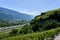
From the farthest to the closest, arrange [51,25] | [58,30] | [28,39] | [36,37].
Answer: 1. [51,25]
2. [58,30]
3. [36,37]
4. [28,39]

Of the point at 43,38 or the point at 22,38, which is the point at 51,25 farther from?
the point at 22,38

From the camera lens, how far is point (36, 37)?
29453mm

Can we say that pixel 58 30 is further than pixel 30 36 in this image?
Yes

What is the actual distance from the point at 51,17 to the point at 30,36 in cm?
5206

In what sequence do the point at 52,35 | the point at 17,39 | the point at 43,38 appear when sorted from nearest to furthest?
the point at 17,39
the point at 43,38
the point at 52,35

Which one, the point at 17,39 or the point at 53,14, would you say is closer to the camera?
the point at 17,39

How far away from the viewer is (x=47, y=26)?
59.6 m

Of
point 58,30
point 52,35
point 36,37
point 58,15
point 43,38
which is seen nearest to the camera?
point 36,37

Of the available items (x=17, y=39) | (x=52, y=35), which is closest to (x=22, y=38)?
(x=17, y=39)

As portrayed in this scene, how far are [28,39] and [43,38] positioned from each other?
542 cm

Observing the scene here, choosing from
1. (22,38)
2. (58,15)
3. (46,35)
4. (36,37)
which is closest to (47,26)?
(58,15)

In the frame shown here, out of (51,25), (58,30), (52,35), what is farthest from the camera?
(51,25)

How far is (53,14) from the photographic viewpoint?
263 ft

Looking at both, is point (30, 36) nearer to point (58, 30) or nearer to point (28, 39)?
point (28, 39)
